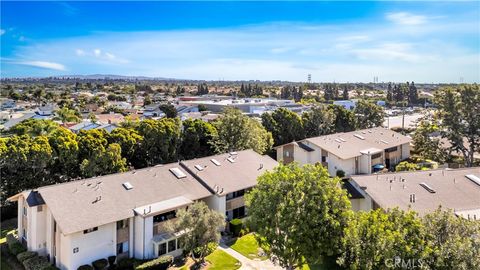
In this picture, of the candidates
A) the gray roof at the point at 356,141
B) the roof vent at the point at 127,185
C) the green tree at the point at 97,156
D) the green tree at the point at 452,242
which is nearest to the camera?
the green tree at the point at 452,242

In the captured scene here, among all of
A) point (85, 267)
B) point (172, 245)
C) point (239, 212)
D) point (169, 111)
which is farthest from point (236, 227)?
point (169, 111)

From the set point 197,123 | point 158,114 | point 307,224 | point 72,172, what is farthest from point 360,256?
point 158,114

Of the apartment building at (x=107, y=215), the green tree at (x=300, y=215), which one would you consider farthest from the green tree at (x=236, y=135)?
the green tree at (x=300, y=215)

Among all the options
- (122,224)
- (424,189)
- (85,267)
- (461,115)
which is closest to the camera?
(85,267)

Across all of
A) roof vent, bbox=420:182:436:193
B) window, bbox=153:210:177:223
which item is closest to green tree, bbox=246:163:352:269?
window, bbox=153:210:177:223

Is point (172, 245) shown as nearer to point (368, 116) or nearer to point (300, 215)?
point (300, 215)

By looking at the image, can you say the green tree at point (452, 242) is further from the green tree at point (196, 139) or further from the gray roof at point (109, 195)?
the green tree at point (196, 139)

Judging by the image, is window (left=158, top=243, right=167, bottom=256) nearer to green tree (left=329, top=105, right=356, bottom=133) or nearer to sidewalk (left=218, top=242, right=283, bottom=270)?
sidewalk (left=218, top=242, right=283, bottom=270)
